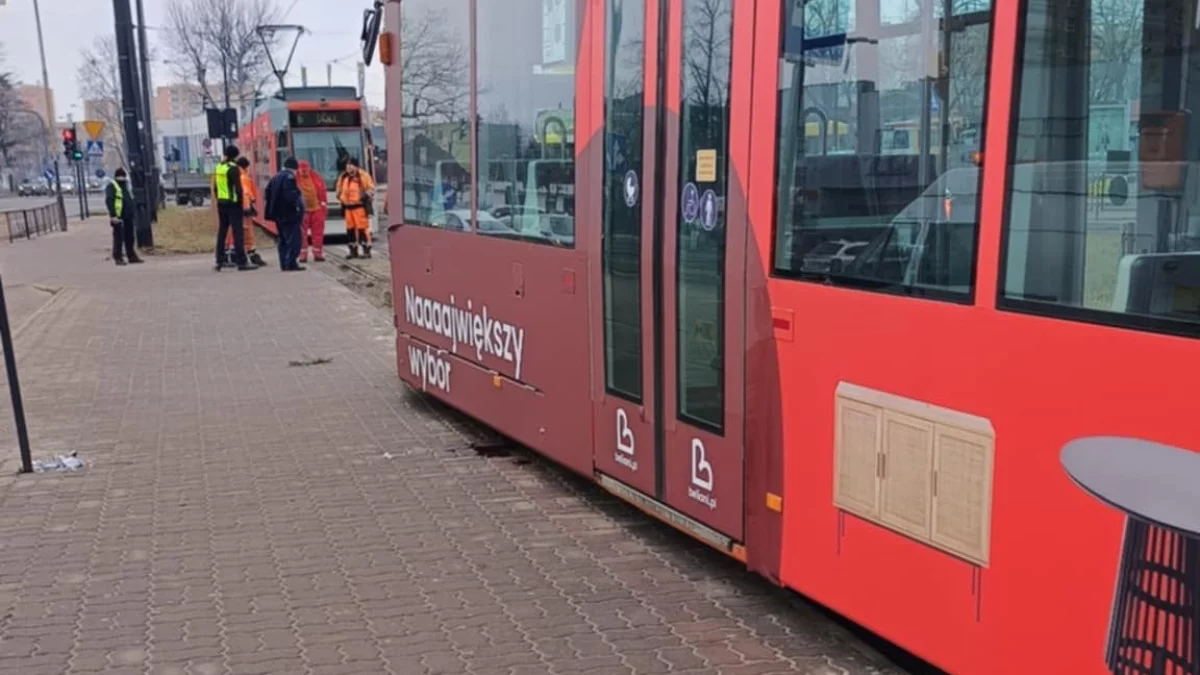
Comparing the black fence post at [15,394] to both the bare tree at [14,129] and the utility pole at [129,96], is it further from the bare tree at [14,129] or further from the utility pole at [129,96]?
the bare tree at [14,129]

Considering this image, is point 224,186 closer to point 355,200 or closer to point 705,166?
point 355,200

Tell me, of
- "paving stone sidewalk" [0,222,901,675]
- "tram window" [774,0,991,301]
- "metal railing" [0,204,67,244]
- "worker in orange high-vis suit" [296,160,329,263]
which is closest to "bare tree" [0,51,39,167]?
"metal railing" [0,204,67,244]

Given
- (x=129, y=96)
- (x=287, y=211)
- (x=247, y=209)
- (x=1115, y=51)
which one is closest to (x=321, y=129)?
(x=129, y=96)

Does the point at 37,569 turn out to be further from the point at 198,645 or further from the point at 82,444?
the point at 82,444

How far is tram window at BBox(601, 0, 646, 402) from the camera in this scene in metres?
4.94

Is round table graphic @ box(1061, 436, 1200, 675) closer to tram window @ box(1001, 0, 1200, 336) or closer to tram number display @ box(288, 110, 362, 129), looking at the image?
tram window @ box(1001, 0, 1200, 336)

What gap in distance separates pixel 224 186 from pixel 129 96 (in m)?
5.71

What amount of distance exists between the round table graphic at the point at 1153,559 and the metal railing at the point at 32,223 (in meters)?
35.5

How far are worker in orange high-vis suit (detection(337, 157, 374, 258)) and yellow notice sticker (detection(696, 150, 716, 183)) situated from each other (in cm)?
1682

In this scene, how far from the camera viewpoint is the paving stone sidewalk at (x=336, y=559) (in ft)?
13.9

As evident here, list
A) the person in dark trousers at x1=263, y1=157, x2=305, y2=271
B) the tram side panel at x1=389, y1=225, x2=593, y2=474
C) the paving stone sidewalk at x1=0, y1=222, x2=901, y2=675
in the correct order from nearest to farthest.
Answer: the paving stone sidewalk at x1=0, y1=222, x2=901, y2=675 → the tram side panel at x1=389, y1=225, x2=593, y2=474 → the person in dark trousers at x1=263, y1=157, x2=305, y2=271

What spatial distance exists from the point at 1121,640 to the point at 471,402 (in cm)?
531

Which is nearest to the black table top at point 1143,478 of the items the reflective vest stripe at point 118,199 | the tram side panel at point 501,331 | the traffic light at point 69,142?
the tram side panel at point 501,331

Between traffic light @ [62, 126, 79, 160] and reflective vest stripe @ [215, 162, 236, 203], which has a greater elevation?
traffic light @ [62, 126, 79, 160]
